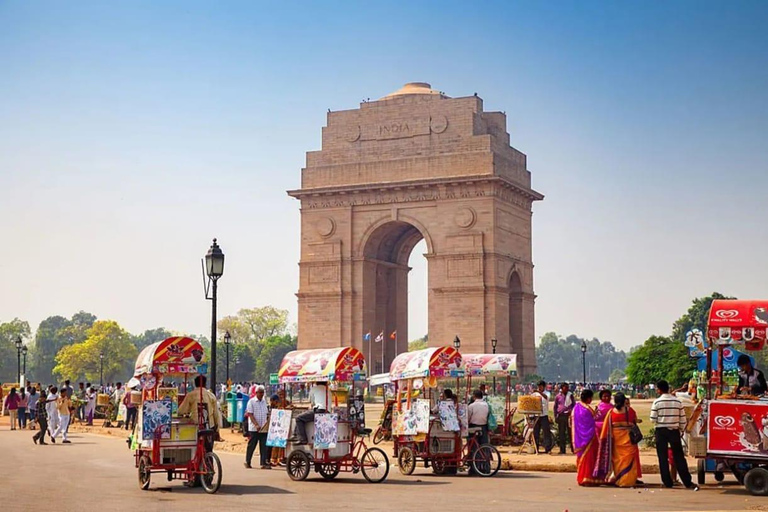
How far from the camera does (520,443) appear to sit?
24.8 m

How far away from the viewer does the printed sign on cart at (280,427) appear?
17594 millimetres

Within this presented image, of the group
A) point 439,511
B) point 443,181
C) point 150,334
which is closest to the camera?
point 439,511

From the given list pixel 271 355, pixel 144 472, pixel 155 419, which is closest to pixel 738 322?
pixel 155 419

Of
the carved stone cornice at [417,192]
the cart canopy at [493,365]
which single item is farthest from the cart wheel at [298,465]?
the carved stone cornice at [417,192]

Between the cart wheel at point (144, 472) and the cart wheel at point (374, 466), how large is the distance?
3206mm

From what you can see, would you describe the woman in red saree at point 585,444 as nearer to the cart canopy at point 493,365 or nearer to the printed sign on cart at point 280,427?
the printed sign on cart at point 280,427

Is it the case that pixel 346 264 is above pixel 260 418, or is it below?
above

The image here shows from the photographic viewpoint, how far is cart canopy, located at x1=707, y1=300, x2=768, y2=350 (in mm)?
15250

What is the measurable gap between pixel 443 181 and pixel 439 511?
39.3 meters

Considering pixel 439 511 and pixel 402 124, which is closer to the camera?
pixel 439 511

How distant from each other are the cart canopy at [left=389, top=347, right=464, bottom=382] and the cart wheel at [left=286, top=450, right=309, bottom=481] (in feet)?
8.80

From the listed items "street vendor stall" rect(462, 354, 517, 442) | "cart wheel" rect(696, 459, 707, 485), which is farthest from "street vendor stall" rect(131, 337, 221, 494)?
"street vendor stall" rect(462, 354, 517, 442)

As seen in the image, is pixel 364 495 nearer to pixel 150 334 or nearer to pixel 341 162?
pixel 341 162

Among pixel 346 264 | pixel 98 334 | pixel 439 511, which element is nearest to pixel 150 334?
pixel 98 334
